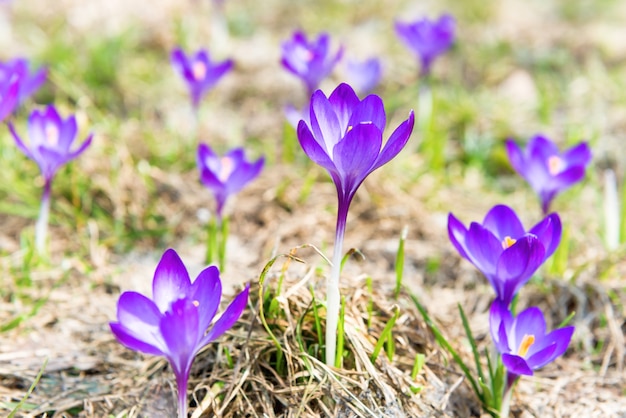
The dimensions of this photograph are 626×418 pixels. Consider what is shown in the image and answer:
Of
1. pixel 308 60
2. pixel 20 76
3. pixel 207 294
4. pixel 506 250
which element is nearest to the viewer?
pixel 207 294

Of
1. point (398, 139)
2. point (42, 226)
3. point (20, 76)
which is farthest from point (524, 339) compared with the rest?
point (20, 76)

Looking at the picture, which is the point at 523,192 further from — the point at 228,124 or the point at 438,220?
the point at 228,124

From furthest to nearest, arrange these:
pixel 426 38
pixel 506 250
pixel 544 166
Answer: pixel 426 38 → pixel 544 166 → pixel 506 250

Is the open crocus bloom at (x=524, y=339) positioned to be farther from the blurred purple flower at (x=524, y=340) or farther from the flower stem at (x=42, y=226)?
the flower stem at (x=42, y=226)

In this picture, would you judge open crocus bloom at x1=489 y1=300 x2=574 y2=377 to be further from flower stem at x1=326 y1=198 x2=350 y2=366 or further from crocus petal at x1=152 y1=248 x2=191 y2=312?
crocus petal at x1=152 y1=248 x2=191 y2=312

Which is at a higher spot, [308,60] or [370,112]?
[308,60]

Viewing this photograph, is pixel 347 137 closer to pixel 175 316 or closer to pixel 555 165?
pixel 175 316

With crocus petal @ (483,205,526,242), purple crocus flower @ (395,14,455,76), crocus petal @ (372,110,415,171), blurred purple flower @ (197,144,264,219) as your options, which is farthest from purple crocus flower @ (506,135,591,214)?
purple crocus flower @ (395,14,455,76)
